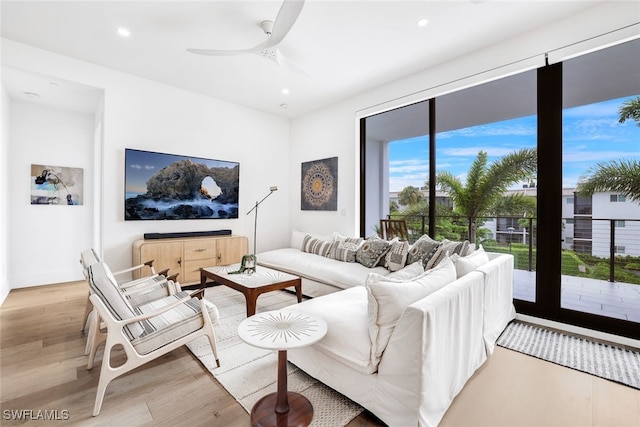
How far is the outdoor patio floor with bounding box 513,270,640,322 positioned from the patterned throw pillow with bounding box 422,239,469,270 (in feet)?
3.35

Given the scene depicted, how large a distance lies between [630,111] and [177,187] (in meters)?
5.35

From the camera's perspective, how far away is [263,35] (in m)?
2.98

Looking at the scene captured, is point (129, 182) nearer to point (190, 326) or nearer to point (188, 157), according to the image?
point (188, 157)

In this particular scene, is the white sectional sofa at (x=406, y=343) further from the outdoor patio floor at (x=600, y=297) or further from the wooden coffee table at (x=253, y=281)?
the outdoor patio floor at (x=600, y=297)

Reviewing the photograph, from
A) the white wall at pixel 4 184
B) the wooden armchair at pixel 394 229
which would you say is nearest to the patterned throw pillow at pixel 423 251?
the wooden armchair at pixel 394 229

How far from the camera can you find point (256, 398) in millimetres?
1801

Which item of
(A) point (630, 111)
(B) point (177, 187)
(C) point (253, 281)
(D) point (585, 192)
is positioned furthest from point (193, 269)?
(A) point (630, 111)

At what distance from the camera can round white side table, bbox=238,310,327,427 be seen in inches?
59.1

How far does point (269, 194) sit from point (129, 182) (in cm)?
224

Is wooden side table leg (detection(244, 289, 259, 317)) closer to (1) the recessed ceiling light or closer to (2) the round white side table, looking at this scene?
(2) the round white side table

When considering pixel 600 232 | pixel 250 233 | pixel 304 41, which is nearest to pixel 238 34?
pixel 304 41

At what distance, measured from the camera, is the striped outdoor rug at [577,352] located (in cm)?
208

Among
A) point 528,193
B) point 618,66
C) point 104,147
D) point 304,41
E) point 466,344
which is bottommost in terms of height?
point 466,344

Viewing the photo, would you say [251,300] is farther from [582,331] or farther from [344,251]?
[582,331]
